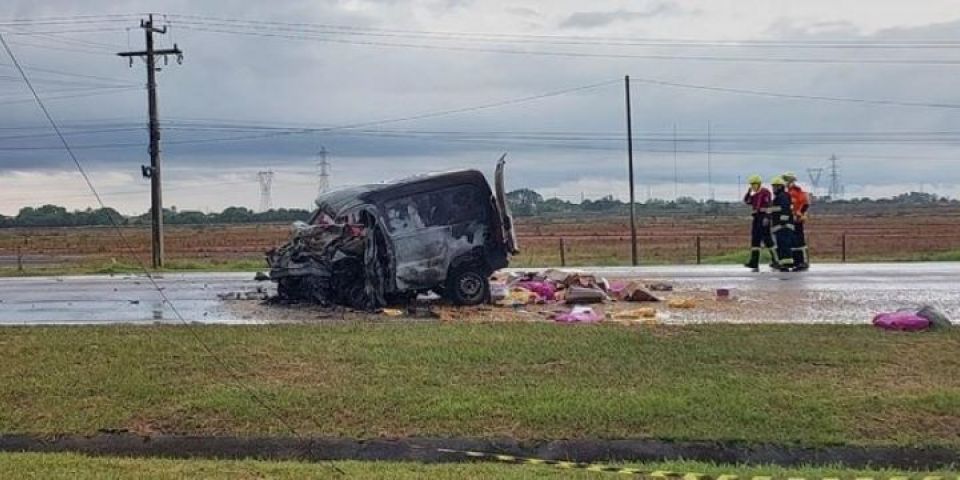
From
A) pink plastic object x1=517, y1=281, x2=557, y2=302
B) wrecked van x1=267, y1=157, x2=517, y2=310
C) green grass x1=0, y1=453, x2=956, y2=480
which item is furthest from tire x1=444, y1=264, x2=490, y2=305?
green grass x1=0, y1=453, x2=956, y2=480

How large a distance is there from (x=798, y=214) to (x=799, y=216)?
51 mm

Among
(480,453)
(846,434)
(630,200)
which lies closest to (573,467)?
(480,453)

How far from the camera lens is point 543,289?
16016mm

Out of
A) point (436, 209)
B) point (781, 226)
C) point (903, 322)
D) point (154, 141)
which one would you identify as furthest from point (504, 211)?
point (154, 141)

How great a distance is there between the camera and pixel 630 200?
34844 millimetres

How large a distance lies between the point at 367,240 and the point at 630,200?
2158 cm

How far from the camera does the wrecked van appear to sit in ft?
47.6

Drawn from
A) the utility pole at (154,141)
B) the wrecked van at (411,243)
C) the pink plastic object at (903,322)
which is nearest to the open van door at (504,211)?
the wrecked van at (411,243)

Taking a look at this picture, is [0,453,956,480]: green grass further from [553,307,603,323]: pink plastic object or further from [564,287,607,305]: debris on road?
[564,287,607,305]: debris on road

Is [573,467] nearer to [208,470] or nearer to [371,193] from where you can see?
[208,470]

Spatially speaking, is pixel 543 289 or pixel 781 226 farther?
pixel 781 226

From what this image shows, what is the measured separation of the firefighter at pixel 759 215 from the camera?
20.9m

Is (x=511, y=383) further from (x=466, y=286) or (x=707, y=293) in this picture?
(x=707, y=293)

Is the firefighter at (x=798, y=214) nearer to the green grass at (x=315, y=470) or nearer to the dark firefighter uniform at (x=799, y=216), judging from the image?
the dark firefighter uniform at (x=799, y=216)
